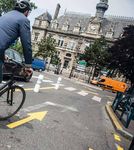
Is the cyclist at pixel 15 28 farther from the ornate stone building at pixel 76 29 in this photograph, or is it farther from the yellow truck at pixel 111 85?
the ornate stone building at pixel 76 29

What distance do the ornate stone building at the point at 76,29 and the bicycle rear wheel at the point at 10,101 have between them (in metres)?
62.7

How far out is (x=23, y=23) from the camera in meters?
4.77

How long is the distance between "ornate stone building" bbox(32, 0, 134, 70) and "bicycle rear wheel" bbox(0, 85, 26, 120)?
6269 cm

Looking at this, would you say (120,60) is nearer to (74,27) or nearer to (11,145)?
(74,27)

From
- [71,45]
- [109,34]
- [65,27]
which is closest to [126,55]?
[109,34]

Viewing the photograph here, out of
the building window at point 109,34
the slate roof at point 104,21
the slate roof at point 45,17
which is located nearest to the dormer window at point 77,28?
the slate roof at point 104,21

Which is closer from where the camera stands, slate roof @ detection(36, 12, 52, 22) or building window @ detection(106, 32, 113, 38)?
building window @ detection(106, 32, 113, 38)

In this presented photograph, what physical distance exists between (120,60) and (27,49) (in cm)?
3772

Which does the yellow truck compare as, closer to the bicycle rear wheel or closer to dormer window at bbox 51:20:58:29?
the bicycle rear wheel

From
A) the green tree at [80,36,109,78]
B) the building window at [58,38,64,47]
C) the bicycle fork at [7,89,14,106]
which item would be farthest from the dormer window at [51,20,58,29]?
the bicycle fork at [7,89,14,106]

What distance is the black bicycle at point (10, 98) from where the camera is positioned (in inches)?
215

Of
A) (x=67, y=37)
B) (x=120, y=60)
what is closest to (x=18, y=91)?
A: (x=120, y=60)

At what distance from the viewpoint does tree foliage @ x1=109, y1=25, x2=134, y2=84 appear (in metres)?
40.3

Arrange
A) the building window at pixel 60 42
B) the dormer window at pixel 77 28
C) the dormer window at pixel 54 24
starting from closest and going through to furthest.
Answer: the dormer window at pixel 77 28, the building window at pixel 60 42, the dormer window at pixel 54 24
